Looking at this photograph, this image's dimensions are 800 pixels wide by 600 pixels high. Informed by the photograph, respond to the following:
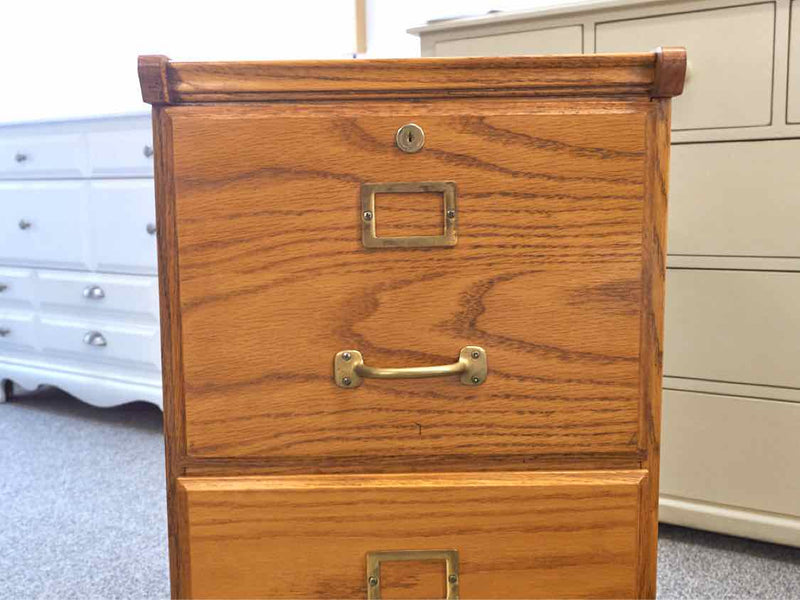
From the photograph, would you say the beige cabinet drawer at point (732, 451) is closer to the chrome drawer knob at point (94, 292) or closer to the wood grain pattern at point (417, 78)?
the wood grain pattern at point (417, 78)

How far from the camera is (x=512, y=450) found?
0.67m

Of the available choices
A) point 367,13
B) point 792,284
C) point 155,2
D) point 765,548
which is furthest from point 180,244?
point 155,2

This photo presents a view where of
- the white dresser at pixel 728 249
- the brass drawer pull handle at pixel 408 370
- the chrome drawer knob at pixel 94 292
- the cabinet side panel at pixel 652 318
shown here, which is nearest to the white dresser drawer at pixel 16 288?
the chrome drawer knob at pixel 94 292

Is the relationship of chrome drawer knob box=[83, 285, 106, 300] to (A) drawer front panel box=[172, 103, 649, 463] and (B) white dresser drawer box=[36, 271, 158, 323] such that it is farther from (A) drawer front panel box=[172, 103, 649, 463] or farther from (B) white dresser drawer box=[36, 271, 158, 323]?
(A) drawer front panel box=[172, 103, 649, 463]

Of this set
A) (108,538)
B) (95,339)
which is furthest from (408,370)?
(95,339)

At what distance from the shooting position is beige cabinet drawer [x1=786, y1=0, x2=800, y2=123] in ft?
3.72

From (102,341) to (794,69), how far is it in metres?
1.67

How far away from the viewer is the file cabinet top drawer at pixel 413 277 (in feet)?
2.10

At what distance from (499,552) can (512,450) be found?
86mm

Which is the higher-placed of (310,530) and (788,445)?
(310,530)

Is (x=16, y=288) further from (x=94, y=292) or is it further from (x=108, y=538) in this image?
(x=108, y=538)

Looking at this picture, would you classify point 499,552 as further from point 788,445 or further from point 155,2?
point 155,2

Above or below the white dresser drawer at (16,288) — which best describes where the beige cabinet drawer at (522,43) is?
above

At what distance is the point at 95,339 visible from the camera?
206 centimetres
